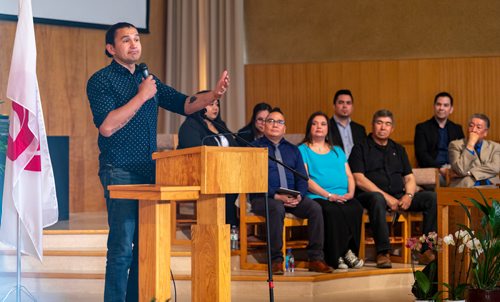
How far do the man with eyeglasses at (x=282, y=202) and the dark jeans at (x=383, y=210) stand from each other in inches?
21.2

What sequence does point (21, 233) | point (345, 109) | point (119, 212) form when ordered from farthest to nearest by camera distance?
point (345, 109) < point (21, 233) < point (119, 212)

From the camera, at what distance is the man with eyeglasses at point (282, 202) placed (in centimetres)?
633

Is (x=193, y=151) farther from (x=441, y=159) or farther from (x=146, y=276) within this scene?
(x=441, y=159)

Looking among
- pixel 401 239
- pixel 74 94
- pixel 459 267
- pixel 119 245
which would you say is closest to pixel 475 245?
pixel 459 267

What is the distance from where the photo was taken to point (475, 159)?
738 cm

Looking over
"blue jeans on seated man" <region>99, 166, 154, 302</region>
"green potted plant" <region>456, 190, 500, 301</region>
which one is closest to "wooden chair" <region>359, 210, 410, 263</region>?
"green potted plant" <region>456, 190, 500, 301</region>

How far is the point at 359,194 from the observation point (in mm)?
7074

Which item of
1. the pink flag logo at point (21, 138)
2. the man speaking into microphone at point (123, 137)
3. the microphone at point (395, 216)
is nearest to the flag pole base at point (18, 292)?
the pink flag logo at point (21, 138)

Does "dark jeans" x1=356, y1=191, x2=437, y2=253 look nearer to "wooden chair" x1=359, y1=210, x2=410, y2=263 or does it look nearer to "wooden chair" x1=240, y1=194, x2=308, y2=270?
"wooden chair" x1=359, y1=210, x2=410, y2=263

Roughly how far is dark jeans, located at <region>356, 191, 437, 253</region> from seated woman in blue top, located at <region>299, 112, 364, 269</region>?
0.12 metres

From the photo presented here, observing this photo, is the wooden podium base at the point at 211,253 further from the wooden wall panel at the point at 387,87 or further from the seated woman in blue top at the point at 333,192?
the wooden wall panel at the point at 387,87

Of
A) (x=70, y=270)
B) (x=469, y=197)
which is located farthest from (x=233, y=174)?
(x=70, y=270)

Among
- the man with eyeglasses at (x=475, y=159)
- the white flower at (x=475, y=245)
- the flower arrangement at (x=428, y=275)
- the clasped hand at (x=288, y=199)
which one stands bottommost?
the flower arrangement at (x=428, y=275)

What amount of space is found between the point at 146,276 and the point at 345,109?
467 centimetres
